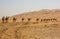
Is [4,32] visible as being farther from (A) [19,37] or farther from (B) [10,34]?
(A) [19,37]

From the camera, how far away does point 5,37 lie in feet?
76.7

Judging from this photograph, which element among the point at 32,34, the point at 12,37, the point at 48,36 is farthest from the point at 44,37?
the point at 12,37

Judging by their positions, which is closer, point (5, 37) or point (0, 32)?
point (5, 37)

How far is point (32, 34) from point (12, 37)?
13.2ft

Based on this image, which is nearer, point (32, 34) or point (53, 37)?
point (53, 37)

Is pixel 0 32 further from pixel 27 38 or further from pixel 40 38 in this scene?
pixel 40 38

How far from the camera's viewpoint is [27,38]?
81.1 ft

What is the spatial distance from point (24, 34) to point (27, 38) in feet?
5.71

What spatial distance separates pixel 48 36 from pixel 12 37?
551 cm

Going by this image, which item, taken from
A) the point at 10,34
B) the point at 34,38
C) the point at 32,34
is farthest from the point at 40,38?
the point at 10,34

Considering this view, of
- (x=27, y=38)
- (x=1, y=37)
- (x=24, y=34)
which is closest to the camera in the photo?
(x=1, y=37)

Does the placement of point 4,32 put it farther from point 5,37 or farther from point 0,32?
point 5,37

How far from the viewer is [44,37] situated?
A: 25.0 m

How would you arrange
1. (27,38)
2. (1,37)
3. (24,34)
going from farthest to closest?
(24,34), (27,38), (1,37)
